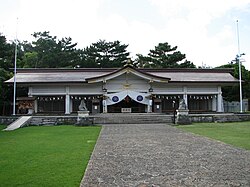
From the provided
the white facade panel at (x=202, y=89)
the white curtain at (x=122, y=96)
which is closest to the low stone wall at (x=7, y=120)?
the white curtain at (x=122, y=96)


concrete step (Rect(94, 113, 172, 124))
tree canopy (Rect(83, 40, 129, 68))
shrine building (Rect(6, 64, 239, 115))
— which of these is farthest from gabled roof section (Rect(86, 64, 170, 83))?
tree canopy (Rect(83, 40, 129, 68))

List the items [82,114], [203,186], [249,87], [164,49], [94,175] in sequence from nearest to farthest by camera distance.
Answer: [203,186], [94,175], [82,114], [249,87], [164,49]

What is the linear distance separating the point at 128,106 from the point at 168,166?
72.5 ft

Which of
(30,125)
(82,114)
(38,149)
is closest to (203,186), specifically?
(38,149)

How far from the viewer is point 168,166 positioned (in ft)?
20.6

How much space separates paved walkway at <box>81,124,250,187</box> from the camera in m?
5.04

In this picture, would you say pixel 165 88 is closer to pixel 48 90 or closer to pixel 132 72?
pixel 132 72

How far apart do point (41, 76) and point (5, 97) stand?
15.6 feet

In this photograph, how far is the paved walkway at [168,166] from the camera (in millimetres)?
5043

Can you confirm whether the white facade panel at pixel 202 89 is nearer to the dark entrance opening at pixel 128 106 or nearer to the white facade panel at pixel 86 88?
the dark entrance opening at pixel 128 106

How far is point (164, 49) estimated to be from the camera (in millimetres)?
42719

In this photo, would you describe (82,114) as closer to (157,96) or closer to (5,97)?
(157,96)

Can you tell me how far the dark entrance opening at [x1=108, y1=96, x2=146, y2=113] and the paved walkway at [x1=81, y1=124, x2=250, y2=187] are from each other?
Answer: 60.4 ft

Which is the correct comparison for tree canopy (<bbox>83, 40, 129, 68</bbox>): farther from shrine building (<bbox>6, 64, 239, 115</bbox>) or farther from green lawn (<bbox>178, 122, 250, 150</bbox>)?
green lawn (<bbox>178, 122, 250, 150</bbox>)
